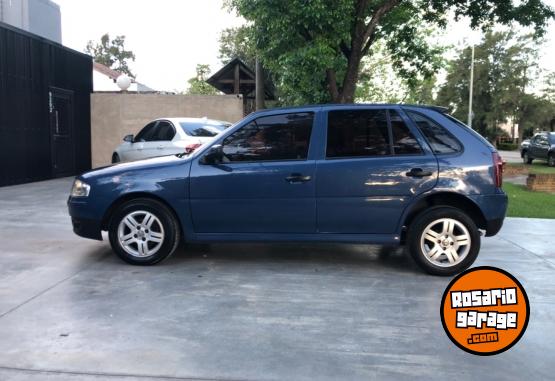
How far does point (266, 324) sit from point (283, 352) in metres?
0.53

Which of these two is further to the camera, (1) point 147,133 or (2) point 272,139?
(1) point 147,133

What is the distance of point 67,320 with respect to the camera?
4.27 metres

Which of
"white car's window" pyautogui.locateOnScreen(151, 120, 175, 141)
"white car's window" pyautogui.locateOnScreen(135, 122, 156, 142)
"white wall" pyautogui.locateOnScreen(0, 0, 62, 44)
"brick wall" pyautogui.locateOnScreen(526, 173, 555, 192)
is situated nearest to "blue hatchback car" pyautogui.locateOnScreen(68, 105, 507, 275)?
"white car's window" pyautogui.locateOnScreen(151, 120, 175, 141)

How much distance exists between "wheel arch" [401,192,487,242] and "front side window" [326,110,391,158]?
622 millimetres

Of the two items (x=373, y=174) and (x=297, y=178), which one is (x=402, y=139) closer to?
(x=373, y=174)

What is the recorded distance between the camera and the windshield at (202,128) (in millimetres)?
11281

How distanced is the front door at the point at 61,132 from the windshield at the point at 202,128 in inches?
232

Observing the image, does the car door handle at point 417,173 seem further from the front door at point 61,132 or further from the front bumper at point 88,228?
the front door at point 61,132

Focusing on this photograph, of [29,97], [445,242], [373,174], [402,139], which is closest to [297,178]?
[373,174]

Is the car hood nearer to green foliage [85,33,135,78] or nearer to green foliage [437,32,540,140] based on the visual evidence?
green foliage [437,32,540,140]

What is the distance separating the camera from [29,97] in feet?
46.0

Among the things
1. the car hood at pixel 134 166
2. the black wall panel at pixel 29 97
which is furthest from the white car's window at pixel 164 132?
the car hood at pixel 134 166

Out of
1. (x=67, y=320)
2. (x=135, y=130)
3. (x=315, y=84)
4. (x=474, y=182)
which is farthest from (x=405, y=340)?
(x=135, y=130)

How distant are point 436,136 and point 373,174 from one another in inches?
31.0
